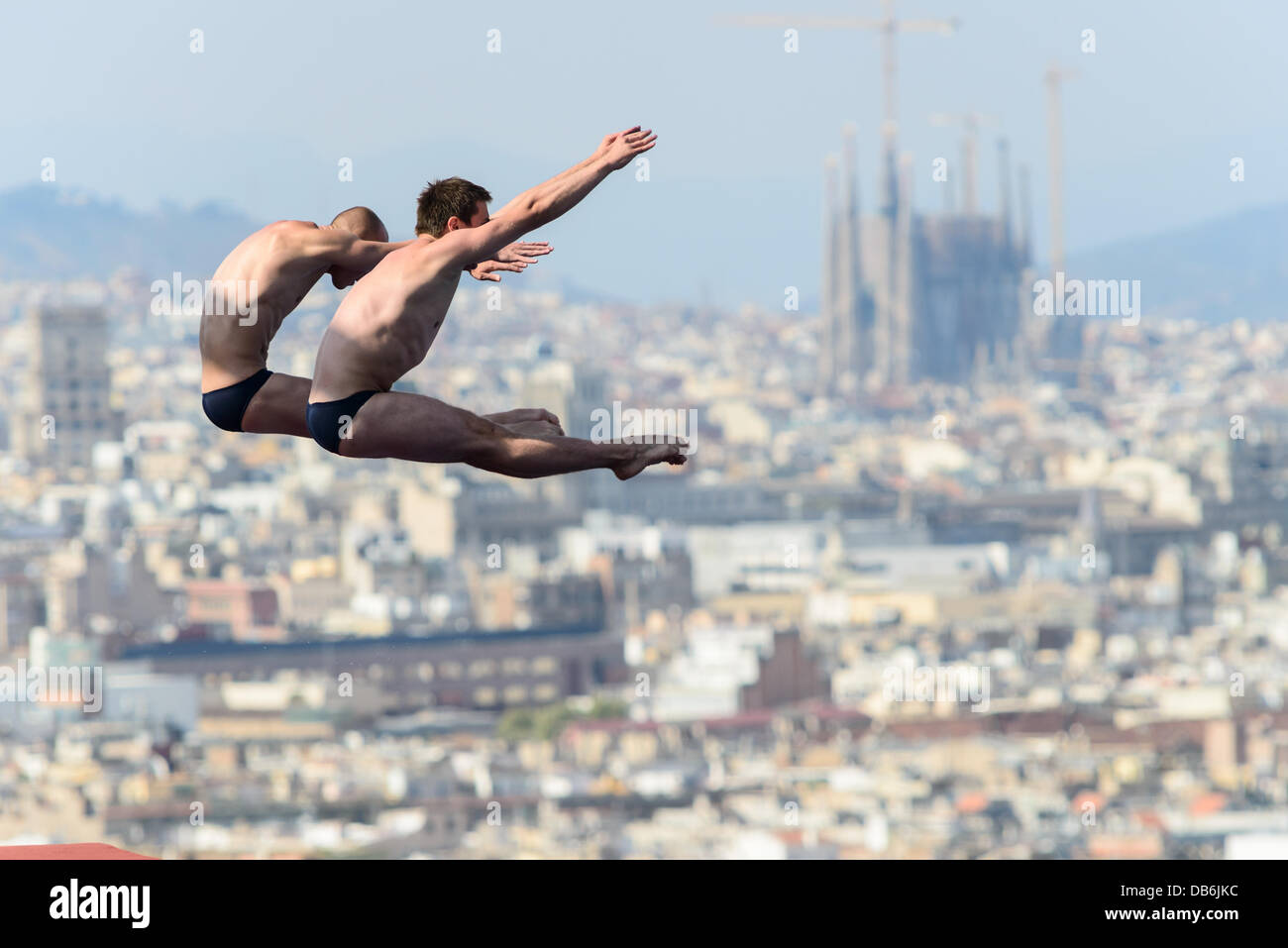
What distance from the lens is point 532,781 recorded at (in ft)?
112

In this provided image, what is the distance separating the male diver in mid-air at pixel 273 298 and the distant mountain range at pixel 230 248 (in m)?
59.9

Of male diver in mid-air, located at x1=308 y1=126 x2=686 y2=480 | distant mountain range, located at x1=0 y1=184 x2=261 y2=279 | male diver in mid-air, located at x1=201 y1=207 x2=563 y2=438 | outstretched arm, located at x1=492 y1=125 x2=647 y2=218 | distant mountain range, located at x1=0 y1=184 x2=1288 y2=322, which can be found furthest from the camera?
distant mountain range, located at x1=0 y1=184 x2=1288 y2=322

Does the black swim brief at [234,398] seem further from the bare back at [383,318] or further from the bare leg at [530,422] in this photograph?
the bare leg at [530,422]

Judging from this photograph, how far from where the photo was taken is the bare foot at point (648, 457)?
170 inches

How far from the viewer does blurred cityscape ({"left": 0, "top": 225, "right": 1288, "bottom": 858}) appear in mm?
32562

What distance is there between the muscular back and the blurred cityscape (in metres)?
23.5

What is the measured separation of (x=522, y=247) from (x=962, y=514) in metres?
52.8

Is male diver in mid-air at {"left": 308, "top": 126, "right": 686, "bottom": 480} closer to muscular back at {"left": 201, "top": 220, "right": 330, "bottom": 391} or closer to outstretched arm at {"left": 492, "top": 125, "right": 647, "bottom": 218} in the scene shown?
outstretched arm at {"left": 492, "top": 125, "right": 647, "bottom": 218}

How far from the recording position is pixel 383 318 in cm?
425

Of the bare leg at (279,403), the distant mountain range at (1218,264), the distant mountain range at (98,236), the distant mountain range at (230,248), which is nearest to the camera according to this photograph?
the bare leg at (279,403)

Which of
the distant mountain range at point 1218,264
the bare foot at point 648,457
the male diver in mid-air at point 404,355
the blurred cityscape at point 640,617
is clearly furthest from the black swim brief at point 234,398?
the distant mountain range at point 1218,264

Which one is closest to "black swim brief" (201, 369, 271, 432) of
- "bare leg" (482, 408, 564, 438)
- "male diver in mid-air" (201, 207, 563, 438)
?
"male diver in mid-air" (201, 207, 563, 438)

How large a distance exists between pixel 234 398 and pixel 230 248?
67.0 m
